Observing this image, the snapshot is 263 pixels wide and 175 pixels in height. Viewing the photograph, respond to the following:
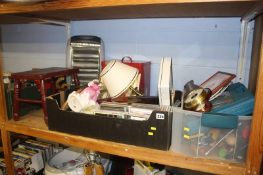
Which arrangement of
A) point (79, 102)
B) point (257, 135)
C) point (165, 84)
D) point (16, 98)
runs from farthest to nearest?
point (16, 98) < point (79, 102) < point (165, 84) < point (257, 135)

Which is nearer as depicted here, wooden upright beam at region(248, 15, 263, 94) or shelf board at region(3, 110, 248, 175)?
shelf board at region(3, 110, 248, 175)

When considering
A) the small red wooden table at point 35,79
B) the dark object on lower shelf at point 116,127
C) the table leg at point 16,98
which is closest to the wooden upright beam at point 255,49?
the dark object on lower shelf at point 116,127

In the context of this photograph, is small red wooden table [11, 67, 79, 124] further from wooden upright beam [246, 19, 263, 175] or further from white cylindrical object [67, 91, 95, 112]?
wooden upright beam [246, 19, 263, 175]

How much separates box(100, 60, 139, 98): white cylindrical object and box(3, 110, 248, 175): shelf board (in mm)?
211

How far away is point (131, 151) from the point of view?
75 cm

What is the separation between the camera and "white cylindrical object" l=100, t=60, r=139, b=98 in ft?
2.83

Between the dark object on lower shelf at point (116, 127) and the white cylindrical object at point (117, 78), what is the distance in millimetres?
145

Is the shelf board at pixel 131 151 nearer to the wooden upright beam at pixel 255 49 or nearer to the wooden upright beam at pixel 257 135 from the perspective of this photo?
the wooden upright beam at pixel 257 135

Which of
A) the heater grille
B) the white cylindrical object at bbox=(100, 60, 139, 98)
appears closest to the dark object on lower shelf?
the white cylindrical object at bbox=(100, 60, 139, 98)

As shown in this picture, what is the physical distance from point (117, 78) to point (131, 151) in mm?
291

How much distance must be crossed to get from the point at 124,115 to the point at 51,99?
0.30 m

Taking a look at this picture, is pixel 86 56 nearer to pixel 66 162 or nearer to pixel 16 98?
pixel 16 98

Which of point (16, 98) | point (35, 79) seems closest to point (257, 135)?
point (35, 79)

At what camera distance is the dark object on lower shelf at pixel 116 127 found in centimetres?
71
